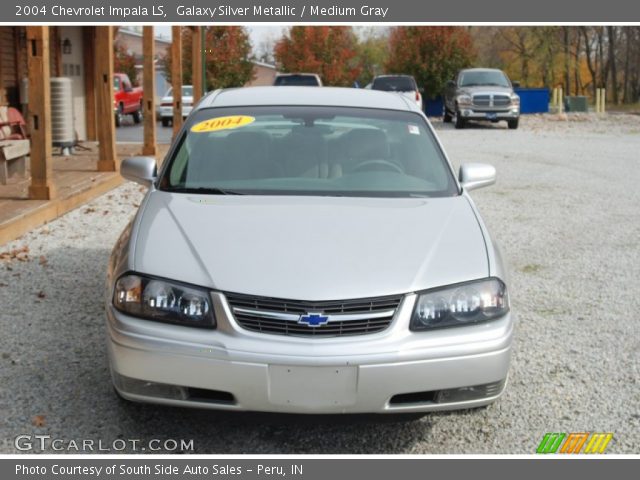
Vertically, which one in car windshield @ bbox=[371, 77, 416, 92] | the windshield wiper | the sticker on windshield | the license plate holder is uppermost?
car windshield @ bbox=[371, 77, 416, 92]

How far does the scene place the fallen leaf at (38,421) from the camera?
4.10m

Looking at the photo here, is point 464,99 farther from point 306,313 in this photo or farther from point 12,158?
point 306,313

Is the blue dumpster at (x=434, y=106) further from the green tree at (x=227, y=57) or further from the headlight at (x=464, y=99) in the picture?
the headlight at (x=464, y=99)

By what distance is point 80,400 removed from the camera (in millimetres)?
4410

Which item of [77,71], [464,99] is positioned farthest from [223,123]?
[464,99]

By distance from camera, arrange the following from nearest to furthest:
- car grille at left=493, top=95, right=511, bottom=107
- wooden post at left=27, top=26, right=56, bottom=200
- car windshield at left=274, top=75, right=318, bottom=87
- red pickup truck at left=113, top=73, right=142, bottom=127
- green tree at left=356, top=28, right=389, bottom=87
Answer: wooden post at left=27, top=26, right=56, bottom=200 < car windshield at left=274, top=75, right=318, bottom=87 < car grille at left=493, top=95, right=511, bottom=107 < red pickup truck at left=113, top=73, right=142, bottom=127 < green tree at left=356, top=28, right=389, bottom=87

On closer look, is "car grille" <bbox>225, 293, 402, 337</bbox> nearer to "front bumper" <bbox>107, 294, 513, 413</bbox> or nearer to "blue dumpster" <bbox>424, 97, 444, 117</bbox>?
"front bumper" <bbox>107, 294, 513, 413</bbox>

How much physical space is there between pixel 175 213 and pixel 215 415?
1054mm

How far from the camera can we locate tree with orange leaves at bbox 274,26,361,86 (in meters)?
47.6

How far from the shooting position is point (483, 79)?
1139 inches

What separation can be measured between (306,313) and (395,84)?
88.0 feet

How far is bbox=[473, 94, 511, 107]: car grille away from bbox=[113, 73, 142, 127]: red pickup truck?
1219cm

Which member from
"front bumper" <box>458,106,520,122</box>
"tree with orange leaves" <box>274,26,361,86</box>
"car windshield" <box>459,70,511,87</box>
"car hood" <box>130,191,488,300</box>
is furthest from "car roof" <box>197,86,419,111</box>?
"tree with orange leaves" <box>274,26,361,86</box>

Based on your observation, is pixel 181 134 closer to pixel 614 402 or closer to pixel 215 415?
pixel 215 415
